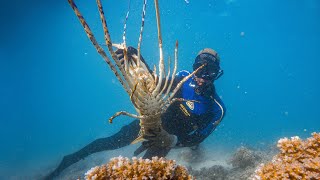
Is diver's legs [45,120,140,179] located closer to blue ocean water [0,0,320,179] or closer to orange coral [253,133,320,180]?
orange coral [253,133,320,180]

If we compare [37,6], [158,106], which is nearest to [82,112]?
[37,6]

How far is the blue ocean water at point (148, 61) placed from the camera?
104 feet

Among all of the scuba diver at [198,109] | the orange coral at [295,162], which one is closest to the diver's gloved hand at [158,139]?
the orange coral at [295,162]

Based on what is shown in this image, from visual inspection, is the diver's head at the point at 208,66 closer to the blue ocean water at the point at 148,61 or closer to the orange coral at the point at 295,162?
the orange coral at the point at 295,162

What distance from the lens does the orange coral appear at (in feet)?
7.62

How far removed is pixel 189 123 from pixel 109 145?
3083 millimetres

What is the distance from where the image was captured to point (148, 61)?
42.1 m

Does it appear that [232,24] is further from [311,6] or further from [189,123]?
[189,123]

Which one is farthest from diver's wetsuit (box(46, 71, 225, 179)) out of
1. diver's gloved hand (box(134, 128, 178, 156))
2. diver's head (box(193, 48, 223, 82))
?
diver's gloved hand (box(134, 128, 178, 156))

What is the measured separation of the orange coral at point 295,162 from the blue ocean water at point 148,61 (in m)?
18.3

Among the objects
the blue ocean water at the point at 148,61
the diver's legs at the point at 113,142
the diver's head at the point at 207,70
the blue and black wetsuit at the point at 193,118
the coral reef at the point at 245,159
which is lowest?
the coral reef at the point at 245,159

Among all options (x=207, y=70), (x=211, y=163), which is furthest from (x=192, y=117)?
(x=211, y=163)

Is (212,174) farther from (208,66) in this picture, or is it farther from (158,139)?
(158,139)

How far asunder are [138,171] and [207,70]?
4.04 meters
